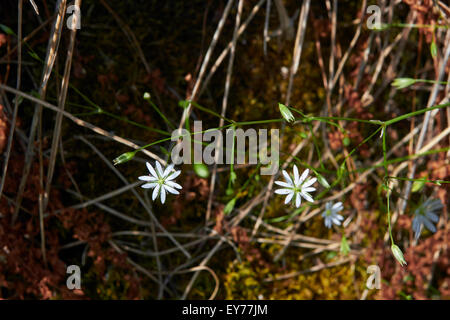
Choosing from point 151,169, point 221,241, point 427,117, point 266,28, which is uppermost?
point 266,28

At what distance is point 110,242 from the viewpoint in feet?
5.02

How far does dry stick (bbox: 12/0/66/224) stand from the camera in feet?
3.89

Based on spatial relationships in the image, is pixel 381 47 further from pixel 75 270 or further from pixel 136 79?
pixel 75 270

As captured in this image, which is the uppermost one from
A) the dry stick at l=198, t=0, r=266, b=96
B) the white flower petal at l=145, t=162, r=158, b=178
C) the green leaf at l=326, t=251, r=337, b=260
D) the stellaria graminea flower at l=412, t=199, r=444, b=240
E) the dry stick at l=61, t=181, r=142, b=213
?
the dry stick at l=198, t=0, r=266, b=96

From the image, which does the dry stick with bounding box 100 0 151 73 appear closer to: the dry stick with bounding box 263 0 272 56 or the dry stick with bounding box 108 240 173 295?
the dry stick with bounding box 263 0 272 56
